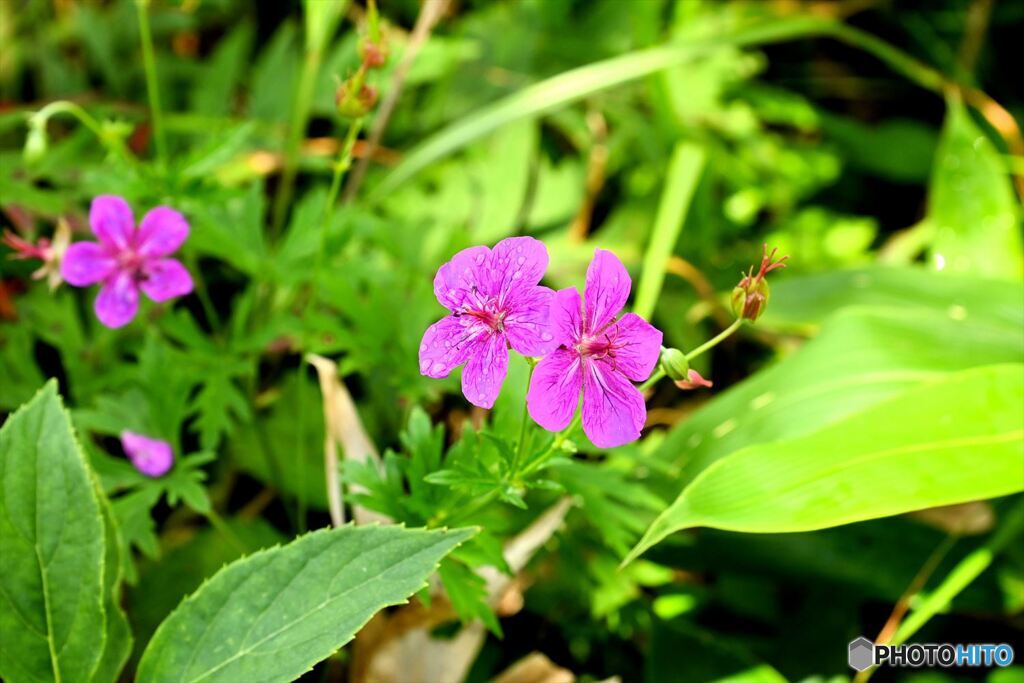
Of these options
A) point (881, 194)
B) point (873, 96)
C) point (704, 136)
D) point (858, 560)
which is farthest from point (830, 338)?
point (873, 96)

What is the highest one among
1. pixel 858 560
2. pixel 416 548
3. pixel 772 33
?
pixel 772 33

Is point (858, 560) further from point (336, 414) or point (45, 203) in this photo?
point (45, 203)

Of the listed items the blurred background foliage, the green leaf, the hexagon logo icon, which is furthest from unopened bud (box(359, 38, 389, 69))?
the hexagon logo icon

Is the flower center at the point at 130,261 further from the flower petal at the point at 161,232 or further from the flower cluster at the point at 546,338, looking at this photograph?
the flower cluster at the point at 546,338

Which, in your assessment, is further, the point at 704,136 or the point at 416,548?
the point at 704,136

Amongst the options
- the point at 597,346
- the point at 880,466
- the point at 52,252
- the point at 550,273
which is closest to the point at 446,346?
the point at 597,346

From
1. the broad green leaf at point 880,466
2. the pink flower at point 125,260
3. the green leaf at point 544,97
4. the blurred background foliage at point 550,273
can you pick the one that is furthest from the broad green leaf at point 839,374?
the pink flower at point 125,260

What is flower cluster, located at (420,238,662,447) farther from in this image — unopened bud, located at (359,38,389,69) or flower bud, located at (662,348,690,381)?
unopened bud, located at (359,38,389,69)
